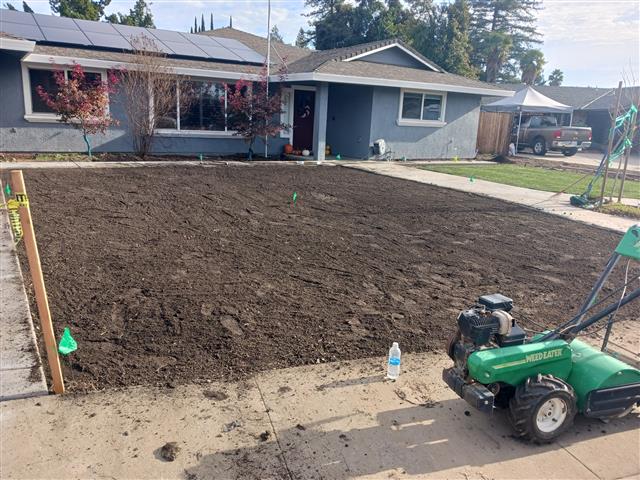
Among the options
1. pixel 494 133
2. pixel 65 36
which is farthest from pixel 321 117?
pixel 494 133

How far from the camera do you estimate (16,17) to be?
16.1m

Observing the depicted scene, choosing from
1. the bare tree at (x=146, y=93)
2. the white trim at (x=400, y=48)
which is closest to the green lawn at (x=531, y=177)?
the white trim at (x=400, y=48)

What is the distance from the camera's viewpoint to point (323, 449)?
2.97m

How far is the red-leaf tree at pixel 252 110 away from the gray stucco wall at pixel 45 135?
1466 mm

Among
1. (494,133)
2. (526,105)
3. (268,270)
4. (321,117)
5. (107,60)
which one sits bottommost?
(268,270)

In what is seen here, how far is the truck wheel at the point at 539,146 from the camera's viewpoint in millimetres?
25359

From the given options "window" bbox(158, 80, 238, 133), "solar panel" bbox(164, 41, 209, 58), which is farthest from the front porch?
"solar panel" bbox(164, 41, 209, 58)

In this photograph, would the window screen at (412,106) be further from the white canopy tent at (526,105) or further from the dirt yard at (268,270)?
the white canopy tent at (526,105)

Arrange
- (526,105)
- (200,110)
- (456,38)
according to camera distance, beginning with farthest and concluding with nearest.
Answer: (456,38) < (526,105) < (200,110)

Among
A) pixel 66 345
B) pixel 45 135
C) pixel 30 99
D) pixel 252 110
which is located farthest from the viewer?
pixel 252 110

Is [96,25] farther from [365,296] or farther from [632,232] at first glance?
[632,232]

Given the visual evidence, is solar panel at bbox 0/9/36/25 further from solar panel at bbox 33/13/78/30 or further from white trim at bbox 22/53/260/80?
white trim at bbox 22/53/260/80

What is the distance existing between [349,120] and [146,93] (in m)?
7.60

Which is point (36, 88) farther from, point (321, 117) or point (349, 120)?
point (349, 120)
